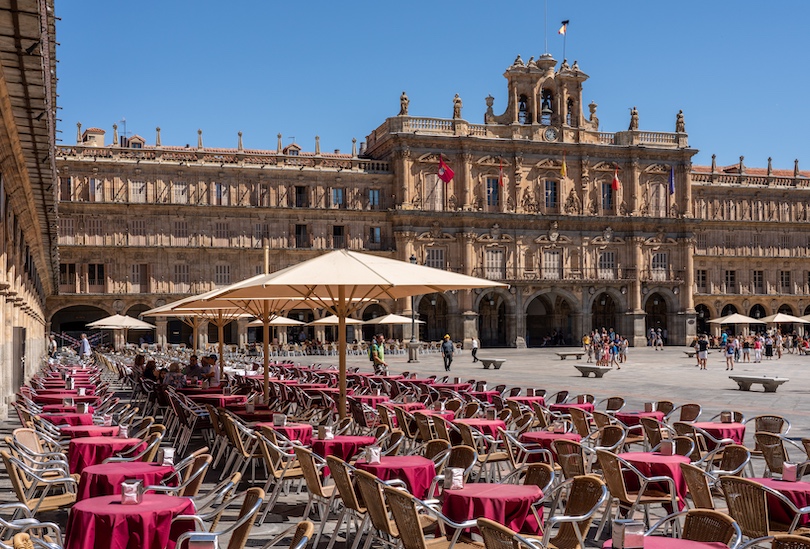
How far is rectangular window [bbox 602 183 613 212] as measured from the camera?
57.1 m

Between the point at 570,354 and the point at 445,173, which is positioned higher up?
the point at 445,173

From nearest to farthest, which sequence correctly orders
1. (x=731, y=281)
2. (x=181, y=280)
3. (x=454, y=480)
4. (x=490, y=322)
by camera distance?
1. (x=454, y=480)
2. (x=181, y=280)
3. (x=490, y=322)
4. (x=731, y=281)

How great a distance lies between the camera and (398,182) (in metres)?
53.2

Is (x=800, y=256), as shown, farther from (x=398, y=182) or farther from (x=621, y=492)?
(x=621, y=492)

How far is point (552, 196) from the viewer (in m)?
56.2

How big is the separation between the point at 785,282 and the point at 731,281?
14.0 ft

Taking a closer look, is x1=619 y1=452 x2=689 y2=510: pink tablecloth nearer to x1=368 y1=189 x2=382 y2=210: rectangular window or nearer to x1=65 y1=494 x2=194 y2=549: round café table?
x1=65 y1=494 x2=194 y2=549: round café table

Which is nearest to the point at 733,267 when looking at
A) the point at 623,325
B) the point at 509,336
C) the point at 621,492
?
the point at 623,325

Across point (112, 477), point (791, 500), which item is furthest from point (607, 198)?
point (112, 477)

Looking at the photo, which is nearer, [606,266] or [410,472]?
[410,472]

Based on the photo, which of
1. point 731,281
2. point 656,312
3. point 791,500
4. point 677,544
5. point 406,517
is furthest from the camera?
point 731,281

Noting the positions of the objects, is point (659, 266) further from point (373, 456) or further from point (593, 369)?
point (373, 456)

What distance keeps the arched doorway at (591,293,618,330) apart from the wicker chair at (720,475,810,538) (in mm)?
53826

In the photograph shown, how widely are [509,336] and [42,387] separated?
3956 centimetres
